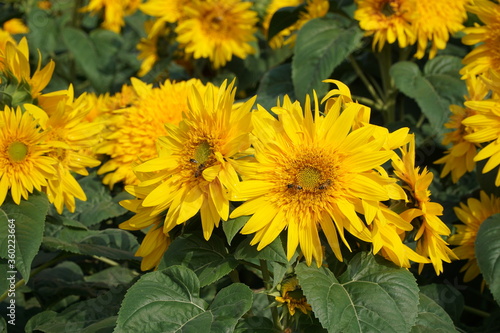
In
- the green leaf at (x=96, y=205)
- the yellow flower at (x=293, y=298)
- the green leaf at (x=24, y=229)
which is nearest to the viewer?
the yellow flower at (x=293, y=298)

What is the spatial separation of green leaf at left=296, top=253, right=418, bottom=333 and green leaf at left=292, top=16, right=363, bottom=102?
1.05 meters

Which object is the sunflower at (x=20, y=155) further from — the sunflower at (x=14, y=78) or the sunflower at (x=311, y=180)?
the sunflower at (x=311, y=180)

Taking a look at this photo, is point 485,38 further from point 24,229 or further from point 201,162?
point 24,229

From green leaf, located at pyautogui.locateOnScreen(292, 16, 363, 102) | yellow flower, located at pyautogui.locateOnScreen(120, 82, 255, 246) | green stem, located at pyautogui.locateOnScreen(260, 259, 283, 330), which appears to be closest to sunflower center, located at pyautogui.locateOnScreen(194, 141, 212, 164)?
yellow flower, located at pyautogui.locateOnScreen(120, 82, 255, 246)

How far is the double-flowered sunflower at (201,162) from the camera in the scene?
1.48 metres

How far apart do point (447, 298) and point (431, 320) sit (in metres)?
0.38

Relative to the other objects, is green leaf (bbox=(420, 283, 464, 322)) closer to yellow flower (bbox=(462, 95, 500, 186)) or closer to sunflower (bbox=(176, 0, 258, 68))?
yellow flower (bbox=(462, 95, 500, 186))

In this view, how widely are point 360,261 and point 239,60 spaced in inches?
74.7

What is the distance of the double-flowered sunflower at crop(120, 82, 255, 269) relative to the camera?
4.87 feet

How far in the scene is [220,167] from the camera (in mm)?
1490

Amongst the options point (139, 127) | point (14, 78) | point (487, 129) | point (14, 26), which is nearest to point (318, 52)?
point (139, 127)

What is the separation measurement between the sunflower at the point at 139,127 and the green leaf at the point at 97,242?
300 millimetres

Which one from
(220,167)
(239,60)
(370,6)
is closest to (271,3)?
(239,60)

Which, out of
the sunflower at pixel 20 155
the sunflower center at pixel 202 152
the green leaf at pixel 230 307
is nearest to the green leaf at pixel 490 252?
the green leaf at pixel 230 307
